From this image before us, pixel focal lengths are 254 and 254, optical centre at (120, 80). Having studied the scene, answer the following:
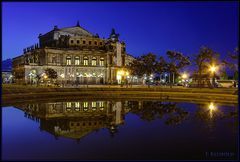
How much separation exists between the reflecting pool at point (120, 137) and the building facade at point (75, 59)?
2256 inches

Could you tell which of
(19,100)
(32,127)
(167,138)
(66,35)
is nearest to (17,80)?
(66,35)

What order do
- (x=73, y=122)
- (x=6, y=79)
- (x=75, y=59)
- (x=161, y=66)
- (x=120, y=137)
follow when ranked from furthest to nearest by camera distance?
(x=6, y=79) < (x=75, y=59) < (x=161, y=66) < (x=73, y=122) < (x=120, y=137)

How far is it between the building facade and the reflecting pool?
188 ft

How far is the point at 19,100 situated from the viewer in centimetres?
3238

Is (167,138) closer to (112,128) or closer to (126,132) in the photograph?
(126,132)

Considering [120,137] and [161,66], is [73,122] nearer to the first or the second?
[120,137]

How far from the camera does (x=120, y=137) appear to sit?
47.8ft

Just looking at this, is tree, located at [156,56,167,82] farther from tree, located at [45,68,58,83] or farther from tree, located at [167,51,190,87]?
tree, located at [45,68,58,83]

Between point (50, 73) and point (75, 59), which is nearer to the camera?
point (50, 73)

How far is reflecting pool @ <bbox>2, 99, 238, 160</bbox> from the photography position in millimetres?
11445

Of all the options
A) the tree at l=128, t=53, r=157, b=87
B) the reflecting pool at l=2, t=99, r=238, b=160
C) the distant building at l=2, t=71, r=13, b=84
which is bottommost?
the reflecting pool at l=2, t=99, r=238, b=160

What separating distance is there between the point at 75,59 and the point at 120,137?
7254cm

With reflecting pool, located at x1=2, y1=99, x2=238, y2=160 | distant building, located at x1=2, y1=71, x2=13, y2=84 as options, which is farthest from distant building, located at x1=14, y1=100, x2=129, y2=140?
distant building, located at x1=2, y1=71, x2=13, y2=84

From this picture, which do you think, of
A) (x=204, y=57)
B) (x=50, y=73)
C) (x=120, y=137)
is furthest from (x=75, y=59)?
(x=120, y=137)
